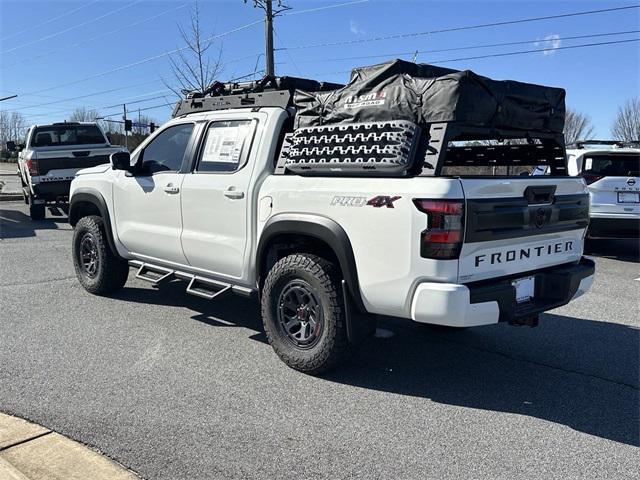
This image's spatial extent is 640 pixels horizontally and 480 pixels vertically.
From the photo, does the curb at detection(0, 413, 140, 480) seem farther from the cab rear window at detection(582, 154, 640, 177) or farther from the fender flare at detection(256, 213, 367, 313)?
the cab rear window at detection(582, 154, 640, 177)

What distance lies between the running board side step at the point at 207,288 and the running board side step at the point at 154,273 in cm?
38

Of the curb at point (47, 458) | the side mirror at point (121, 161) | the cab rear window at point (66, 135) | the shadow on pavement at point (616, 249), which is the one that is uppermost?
the cab rear window at point (66, 135)

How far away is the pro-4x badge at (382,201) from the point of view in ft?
11.9

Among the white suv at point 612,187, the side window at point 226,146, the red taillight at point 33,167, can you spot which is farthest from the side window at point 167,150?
the red taillight at point 33,167

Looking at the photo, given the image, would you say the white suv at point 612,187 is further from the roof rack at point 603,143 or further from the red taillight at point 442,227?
the red taillight at point 442,227

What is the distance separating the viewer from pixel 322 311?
160 inches

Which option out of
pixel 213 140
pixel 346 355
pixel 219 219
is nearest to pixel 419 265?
pixel 346 355

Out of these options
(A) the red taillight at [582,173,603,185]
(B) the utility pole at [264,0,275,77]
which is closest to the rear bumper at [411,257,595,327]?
(A) the red taillight at [582,173,603,185]

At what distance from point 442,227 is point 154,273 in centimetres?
338

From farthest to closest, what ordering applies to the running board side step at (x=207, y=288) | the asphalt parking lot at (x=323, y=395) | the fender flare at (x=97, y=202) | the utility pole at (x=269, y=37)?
the utility pole at (x=269, y=37), the fender flare at (x=97, y=202), the running board side step at (x=207, y=288), the asphalt parking lot at (x=323, y=395)

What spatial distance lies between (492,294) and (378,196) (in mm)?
930

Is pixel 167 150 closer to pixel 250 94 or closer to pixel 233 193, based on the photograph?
pixel 250 94

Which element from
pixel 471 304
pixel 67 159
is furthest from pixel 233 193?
pixel 67 159

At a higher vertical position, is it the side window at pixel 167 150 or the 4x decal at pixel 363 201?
the side window at pixel 167 150
